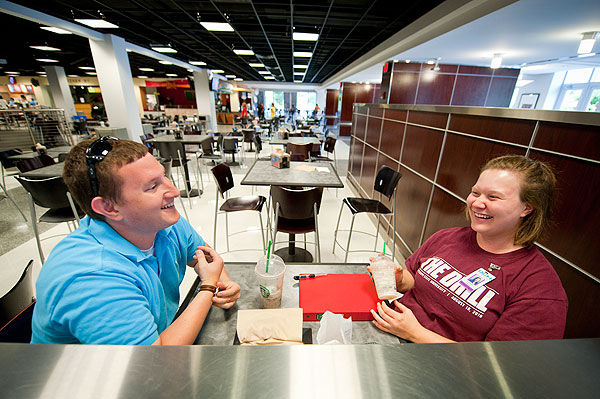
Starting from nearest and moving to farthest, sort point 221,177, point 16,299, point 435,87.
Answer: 1. point 16,299
2. point 221,177
3. point 435,87

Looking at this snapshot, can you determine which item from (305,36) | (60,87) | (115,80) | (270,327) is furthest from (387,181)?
(60,87)

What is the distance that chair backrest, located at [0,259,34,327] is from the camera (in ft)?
2.97

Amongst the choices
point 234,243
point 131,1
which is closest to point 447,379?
point 234,243

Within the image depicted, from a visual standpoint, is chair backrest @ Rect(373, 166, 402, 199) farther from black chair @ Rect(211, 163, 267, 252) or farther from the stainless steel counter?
the stainless steel counter

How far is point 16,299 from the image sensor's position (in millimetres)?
963

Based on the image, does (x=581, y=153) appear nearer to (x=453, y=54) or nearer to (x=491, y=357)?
(x=491, y=357)

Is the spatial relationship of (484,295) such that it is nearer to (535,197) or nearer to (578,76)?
(535,197)

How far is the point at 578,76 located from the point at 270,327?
43.7ft

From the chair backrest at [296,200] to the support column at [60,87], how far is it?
15812mm

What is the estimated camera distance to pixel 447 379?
321mm

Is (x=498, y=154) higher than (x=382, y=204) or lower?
higher

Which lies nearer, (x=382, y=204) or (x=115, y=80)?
(x=382, y=204)

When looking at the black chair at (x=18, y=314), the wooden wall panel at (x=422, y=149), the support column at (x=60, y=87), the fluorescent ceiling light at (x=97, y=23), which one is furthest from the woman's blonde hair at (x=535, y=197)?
the support column at (x=60, y=87)

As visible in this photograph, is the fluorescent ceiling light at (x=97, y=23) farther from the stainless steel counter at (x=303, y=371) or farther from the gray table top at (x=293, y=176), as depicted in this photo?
the stainless steel counter at (x=303, y=371)
